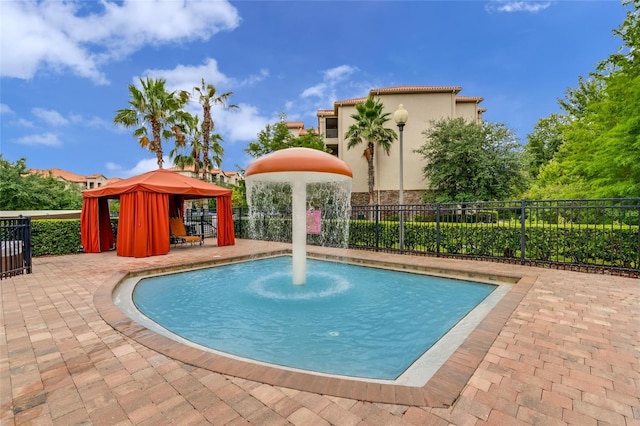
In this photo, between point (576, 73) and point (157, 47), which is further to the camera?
point (576, 73)

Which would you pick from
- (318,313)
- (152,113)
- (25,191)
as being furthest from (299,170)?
(25,191)

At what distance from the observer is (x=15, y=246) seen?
22.1 ft

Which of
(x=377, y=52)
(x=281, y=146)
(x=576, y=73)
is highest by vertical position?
(x=576, y=73)

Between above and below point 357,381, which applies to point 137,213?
above

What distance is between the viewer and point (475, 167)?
A: 20.6m

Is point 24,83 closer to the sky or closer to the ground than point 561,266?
closer to the sky

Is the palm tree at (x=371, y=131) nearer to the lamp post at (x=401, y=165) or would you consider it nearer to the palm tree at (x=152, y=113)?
the palm tree at (x=152, y=113)

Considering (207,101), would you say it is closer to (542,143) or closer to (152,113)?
(152,113)

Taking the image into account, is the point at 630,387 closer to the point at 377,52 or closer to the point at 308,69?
the point at 377,52

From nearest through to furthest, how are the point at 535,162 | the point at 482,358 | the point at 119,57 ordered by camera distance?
the point at 482,358
the point at 119,57
the point at 535,162

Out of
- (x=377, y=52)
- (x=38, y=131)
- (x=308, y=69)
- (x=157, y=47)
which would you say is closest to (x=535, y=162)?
(x=377, y=52)

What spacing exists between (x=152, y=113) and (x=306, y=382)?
17.9 meters

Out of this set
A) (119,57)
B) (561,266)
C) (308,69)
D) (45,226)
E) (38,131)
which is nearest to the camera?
(561,266)

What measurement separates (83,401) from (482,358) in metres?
3.30
